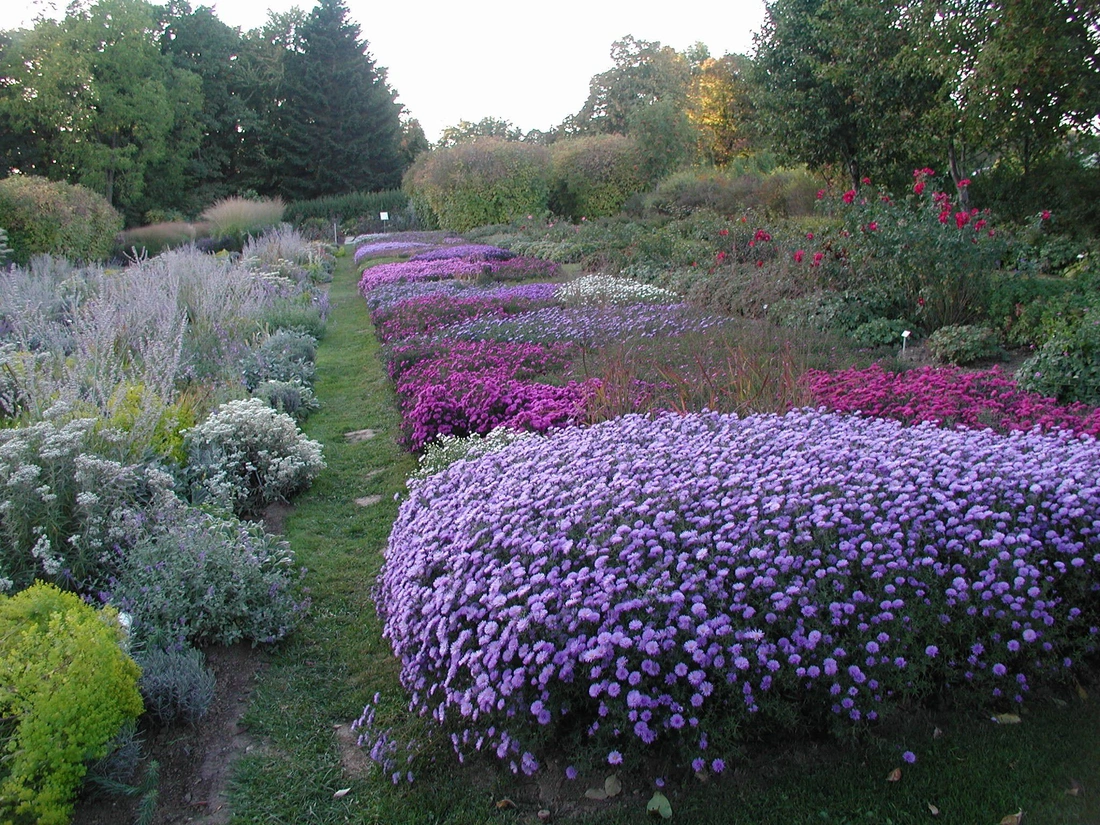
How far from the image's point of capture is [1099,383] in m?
5.00

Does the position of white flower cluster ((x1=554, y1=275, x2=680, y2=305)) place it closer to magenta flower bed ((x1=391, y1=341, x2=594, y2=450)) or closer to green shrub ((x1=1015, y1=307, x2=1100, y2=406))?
magenta flower bed ((x1=391, y1=341, x2=594, y2=450))

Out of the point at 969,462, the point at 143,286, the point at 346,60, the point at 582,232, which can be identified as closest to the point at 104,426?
the point at 143,286

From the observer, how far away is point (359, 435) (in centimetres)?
689

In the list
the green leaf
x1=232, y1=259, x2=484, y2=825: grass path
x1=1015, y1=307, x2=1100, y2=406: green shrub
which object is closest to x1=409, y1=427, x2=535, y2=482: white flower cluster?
x1=232, y1=259, x2=484, y2=825: grass path

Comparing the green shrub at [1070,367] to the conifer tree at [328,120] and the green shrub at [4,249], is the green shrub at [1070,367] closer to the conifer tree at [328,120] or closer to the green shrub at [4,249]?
the green shrub at [4,249]

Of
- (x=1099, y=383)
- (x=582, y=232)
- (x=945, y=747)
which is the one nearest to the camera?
(x=945, y=747)

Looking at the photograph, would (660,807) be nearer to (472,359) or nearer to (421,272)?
(472,359)

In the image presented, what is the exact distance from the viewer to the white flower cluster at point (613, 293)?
10.5 meters

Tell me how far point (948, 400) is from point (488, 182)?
985 inches

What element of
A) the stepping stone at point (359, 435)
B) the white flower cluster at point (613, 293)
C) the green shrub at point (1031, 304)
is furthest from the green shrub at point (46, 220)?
the green shrub at point (1031, 304)

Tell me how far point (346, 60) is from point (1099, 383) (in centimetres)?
5192

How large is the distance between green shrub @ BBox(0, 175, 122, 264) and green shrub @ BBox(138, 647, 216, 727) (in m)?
18.2

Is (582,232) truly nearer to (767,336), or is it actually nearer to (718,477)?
(767,336)

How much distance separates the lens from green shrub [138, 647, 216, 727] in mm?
2971
